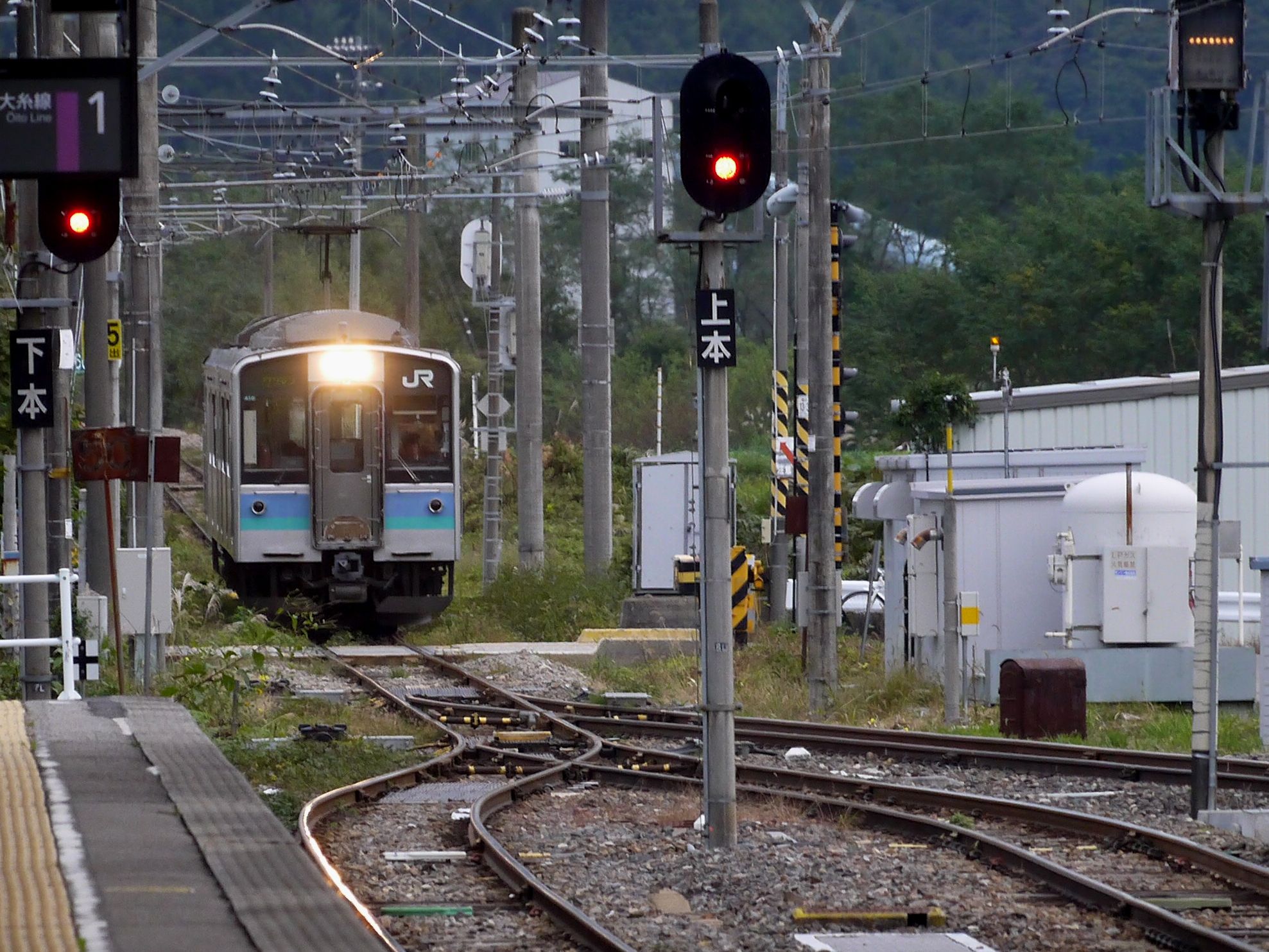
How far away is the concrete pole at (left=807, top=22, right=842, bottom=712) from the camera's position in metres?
17.7

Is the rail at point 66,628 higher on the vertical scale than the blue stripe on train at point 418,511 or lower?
lower

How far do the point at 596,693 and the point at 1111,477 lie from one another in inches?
211

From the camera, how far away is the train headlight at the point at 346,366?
22.4 metres

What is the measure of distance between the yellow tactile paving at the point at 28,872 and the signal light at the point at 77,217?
291cm

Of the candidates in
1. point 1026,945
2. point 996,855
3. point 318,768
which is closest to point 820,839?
point 996,855

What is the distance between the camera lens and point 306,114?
22.7 metres

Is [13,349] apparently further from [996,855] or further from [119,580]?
[996,855]

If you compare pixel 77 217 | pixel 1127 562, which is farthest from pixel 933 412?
pixel 77 217

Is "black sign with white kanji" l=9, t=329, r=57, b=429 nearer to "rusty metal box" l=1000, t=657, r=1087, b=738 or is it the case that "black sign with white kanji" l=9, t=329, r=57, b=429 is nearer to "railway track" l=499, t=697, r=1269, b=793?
"railway track" l=499, t=697, r=1269, b=793

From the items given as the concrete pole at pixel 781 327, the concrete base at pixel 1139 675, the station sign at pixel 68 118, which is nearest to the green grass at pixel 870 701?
the concrete base at pixel 1139 675

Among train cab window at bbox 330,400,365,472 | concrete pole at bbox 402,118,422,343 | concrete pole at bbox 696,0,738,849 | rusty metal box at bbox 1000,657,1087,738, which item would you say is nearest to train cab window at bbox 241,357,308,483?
train cab window at bbox 330,400,365,472

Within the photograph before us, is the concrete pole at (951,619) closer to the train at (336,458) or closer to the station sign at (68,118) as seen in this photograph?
the train at (336,458)

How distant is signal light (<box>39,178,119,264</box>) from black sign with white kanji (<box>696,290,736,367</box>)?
336cm

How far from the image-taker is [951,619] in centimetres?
1628
